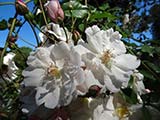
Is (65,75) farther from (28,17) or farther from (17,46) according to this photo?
(17,46)

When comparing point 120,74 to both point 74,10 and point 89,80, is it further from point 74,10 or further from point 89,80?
point 74,10

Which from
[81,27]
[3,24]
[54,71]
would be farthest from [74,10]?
[54,71]

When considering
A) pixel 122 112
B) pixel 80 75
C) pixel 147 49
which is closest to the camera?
pixel 80 75

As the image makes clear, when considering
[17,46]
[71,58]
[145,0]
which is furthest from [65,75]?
[145,0]

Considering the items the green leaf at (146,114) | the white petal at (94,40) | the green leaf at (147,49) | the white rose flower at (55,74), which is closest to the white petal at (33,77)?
the white rose flower at (55,74)

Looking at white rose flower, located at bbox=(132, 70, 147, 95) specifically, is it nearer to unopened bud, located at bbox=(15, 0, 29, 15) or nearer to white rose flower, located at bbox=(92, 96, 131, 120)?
white rose flower, located at bbox=(92, 96, 131, 120)

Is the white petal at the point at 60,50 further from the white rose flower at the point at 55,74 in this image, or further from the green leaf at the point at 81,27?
the green leaf at the point at 81,27
